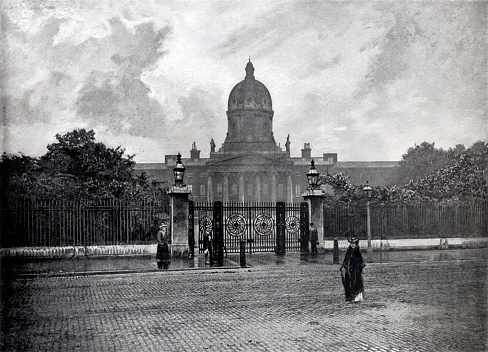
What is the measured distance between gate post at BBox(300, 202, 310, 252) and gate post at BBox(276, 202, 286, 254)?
0.82 meters

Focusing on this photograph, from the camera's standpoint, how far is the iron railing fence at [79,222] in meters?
19.6

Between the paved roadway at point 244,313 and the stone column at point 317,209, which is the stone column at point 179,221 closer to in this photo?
the paved roadway at point 244,313

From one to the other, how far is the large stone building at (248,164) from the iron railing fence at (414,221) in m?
50.0

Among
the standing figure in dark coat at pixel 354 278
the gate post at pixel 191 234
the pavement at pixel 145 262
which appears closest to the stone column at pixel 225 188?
the pavement at pixel 145 262

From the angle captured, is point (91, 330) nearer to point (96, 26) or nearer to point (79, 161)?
point (96, 26)

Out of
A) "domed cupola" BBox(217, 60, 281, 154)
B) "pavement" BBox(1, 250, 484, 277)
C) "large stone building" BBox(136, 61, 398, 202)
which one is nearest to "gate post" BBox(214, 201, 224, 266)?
"pavement" BBox(1, 250, 484, 277)

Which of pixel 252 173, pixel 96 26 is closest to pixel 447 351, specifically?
pixel 96 26

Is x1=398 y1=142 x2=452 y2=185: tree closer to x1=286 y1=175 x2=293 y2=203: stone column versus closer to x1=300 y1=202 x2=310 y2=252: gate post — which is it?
x1=286 y1=175 x2=293 y2=203: stone column

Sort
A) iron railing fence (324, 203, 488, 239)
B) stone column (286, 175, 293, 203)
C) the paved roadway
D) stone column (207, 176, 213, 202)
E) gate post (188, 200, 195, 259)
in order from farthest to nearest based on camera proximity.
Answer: stone column (207, 176, 213, 202) → stone column (286, 175, 293, 203) → iron railing fence (324, 203, 488, 239) → gate post (188, 200, 195, 259) → the paved roadway

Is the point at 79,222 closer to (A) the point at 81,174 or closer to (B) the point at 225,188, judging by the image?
(A) the point at 81,174

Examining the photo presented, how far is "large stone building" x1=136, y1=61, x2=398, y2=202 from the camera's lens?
2970 inches

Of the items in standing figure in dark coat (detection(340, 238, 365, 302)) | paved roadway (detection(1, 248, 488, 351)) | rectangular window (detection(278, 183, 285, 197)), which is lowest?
paved roadway (detection(1, 248, 488, 351))

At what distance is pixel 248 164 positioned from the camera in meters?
75.2

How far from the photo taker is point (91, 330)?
26.6 ft
